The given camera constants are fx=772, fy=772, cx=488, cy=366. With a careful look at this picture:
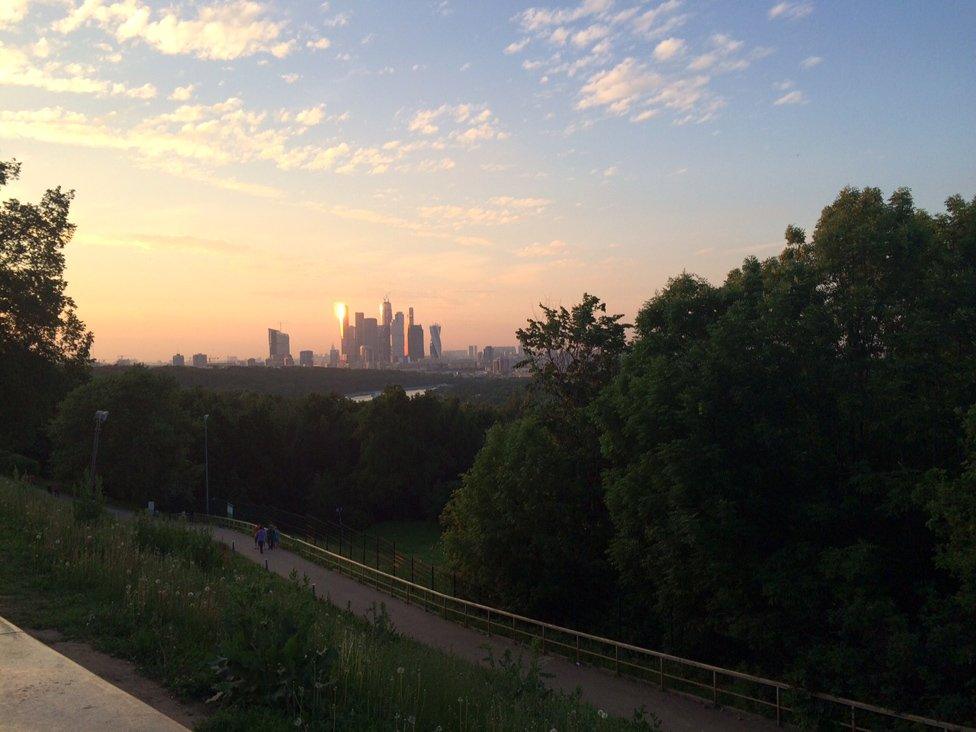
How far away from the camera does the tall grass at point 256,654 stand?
530 centimetres

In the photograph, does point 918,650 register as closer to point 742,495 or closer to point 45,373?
point 742,495

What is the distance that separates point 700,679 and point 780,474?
18.0 ft

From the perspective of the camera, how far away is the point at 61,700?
5125 millimetres

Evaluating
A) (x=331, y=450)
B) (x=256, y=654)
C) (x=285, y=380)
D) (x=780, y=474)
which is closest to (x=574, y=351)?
(x=780, y=474)

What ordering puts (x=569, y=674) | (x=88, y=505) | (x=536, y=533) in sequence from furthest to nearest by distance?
(x=536, y=533), (x=569, y=674), (x=88, y=505)

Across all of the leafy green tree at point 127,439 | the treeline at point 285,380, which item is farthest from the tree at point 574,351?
the treeline at point 285,380

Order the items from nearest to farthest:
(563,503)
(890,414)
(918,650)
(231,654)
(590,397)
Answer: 1. (231,654)
2. (918,650)
3. (890,414)
4. (563,503)
5. (590,397)

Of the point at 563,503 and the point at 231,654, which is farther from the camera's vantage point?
the point at 563,503

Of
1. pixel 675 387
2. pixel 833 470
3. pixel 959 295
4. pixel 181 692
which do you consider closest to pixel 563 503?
pixel 675 387

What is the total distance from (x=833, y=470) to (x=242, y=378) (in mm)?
122273

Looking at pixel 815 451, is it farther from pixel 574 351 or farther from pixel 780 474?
Answer: pixel 574 351

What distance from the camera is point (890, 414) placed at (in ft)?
57.0

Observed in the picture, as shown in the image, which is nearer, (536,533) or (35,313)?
(536,533)

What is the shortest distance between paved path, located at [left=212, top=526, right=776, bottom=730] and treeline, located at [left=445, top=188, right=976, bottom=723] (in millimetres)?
2552
